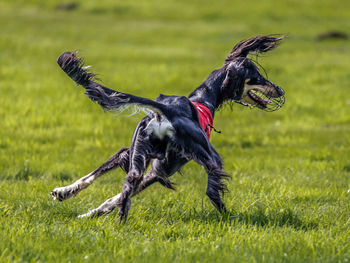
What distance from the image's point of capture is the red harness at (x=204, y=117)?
5.25m

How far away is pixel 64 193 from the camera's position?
535cm

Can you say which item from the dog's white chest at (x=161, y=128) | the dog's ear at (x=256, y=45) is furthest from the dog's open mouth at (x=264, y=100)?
the dog's white chest at (x=161, y=128)

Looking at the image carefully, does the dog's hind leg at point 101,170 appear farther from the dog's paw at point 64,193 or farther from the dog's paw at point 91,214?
the dog's paw at point 91,214

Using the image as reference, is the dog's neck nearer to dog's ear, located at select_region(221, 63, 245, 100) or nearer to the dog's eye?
dog's ear, located at select_region(221, 63, 245, 100)

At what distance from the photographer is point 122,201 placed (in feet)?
15.1

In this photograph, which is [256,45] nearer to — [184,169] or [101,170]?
[101,170]

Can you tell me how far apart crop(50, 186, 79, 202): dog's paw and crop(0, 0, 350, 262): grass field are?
103mm

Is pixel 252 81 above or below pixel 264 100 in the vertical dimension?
above

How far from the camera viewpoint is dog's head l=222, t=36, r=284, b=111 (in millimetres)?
5797

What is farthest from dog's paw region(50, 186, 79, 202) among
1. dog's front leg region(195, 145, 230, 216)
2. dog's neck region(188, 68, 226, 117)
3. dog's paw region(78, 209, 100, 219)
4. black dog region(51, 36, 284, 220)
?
dog's neck region(188, 68, 226, 117)

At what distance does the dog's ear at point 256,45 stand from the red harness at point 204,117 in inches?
32.6

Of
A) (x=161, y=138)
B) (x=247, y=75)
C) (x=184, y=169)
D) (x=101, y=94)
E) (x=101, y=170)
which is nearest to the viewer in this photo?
(x=101, y=94)

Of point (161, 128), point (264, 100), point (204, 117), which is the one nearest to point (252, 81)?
point (264, 100)

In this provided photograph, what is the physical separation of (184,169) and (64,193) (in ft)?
9.33
